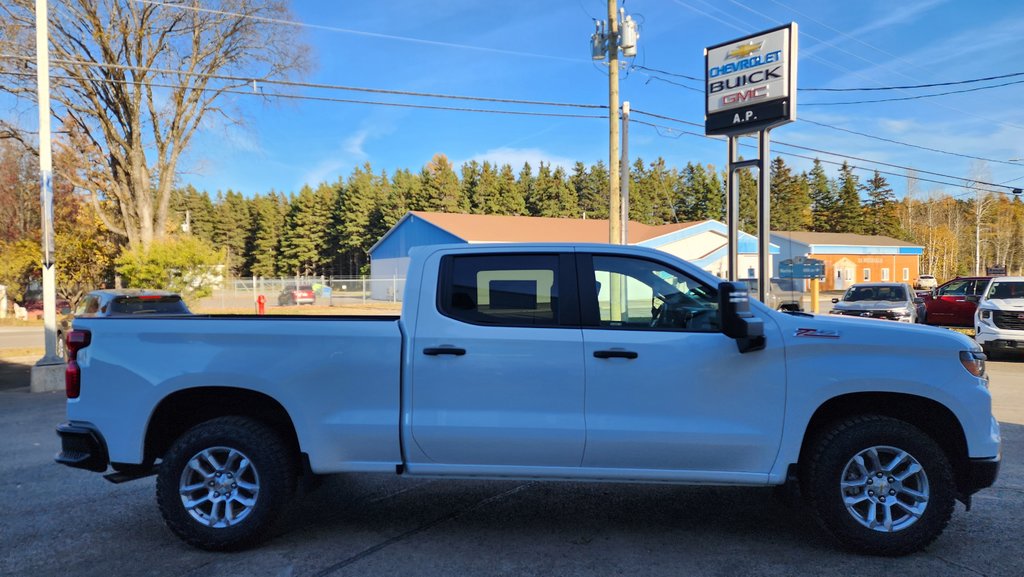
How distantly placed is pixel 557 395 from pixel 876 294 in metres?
16.8

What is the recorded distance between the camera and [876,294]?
17641 mm

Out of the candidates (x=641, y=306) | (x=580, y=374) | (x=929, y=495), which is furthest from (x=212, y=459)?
(x=929, y=495)

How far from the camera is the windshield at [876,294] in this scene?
56.6ft

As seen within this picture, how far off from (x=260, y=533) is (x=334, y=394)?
3.26ft

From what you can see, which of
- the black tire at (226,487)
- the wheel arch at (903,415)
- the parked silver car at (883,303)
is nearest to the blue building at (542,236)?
the parked silver car at (883,303)

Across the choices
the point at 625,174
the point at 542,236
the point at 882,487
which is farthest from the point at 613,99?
the point at 542,236

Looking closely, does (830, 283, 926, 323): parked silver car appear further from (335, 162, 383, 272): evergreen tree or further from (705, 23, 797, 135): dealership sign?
(335, 162, 383, 272): evergreen tree

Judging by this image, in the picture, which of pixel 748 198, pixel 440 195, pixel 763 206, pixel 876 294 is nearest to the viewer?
pixel 763 206

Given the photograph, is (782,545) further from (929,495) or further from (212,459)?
(212,459)

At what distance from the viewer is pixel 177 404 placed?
4.30 meters

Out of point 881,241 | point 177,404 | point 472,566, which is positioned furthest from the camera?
point 881,241

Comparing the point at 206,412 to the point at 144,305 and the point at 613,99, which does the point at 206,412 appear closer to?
the point at 144,305

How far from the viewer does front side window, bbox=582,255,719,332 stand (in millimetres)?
4016

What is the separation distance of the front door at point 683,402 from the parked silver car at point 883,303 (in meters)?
13.7
